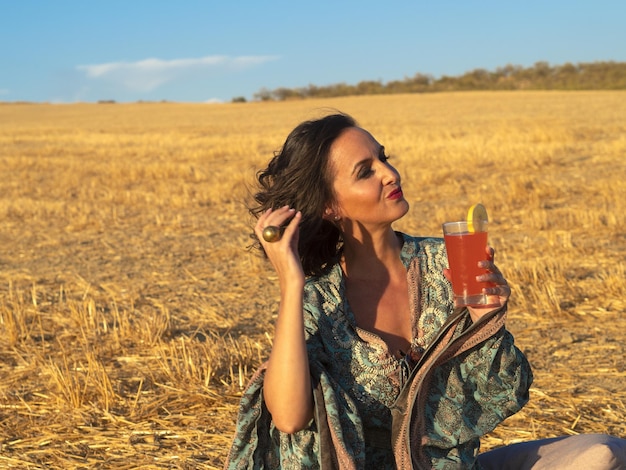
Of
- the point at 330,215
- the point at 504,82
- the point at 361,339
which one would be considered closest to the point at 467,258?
the point at 361,339

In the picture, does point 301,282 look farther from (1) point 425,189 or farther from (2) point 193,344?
(1) point 425,189

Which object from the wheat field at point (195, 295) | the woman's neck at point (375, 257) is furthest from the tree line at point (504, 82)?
the woman's neck at point (375, 257)

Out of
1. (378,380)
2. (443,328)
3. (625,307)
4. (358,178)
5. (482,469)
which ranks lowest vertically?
(625,307)

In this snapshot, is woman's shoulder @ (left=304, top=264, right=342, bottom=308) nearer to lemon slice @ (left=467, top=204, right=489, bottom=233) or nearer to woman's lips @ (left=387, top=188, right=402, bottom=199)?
woman's lips @ (left=387, top=188, right=402, bottom=199)

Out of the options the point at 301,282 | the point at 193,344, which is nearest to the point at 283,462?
the point at 301,282

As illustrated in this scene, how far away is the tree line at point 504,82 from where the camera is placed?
60000mm

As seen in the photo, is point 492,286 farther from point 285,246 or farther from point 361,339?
point 285,246

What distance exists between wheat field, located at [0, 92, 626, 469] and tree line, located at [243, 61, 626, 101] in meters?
45.1

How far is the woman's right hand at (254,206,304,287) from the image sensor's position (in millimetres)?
2277

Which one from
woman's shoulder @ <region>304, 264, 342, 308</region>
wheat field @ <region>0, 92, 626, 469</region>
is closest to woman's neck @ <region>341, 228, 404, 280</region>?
woman's shoulder @ <region>304, 264, 342, 308</region>

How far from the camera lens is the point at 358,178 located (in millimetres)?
2646

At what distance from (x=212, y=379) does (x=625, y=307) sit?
2826mm

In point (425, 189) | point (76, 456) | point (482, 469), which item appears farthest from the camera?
point (425, 189)

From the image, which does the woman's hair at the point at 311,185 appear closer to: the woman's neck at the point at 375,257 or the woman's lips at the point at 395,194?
the woman's neck at the point at 375,257
